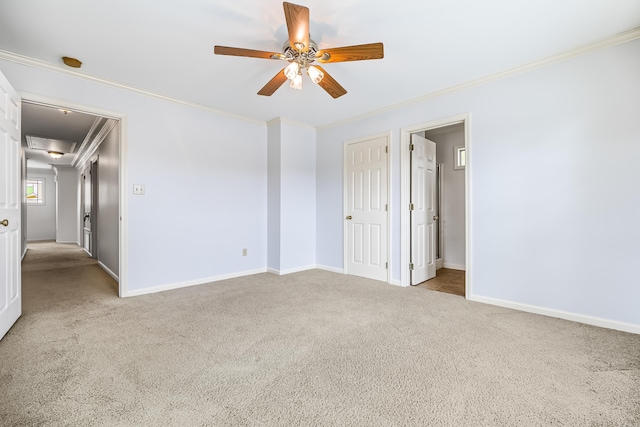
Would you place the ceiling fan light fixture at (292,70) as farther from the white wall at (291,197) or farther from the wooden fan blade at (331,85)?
the white wall at (291,197)

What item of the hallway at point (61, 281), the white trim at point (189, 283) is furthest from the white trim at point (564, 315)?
the hallway at point (61, 281)

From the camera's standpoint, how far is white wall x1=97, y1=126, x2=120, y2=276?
4.16 meters

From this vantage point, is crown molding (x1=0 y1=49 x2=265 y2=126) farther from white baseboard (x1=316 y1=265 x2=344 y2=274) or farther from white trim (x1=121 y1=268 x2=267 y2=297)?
white baseboard (x1=316 y1=265 x2=344 y2=274)

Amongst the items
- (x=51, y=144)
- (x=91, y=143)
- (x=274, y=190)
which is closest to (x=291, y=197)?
(x=274, y=190)

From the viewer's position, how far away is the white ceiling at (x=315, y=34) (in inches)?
80.5

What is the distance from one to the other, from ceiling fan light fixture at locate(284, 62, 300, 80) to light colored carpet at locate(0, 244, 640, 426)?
2.13m

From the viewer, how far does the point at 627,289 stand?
238 cm

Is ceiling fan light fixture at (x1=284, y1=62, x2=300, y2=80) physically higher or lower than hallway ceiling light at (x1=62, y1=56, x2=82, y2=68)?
lower

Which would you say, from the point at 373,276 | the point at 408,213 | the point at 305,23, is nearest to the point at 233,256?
the point at 373,276

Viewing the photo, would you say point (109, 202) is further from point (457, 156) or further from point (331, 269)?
point (457, 156)

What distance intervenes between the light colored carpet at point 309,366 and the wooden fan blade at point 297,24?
86.7 inches

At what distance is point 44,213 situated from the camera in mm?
9523

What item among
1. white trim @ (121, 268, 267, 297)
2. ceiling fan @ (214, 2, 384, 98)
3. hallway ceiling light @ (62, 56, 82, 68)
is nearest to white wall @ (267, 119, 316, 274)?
white trim @ (121, 268, 267, 297)

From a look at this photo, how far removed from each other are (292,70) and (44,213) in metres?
11.6
